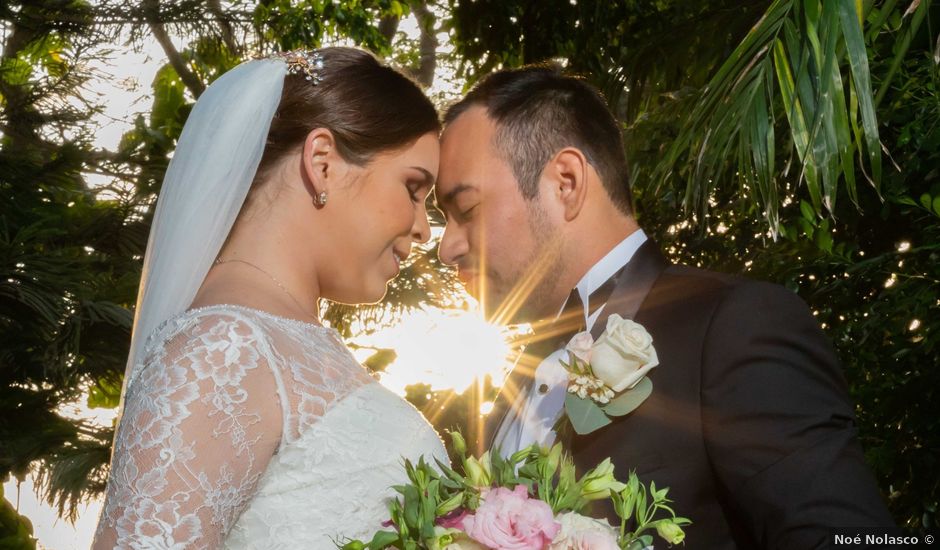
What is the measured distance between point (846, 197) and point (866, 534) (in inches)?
126

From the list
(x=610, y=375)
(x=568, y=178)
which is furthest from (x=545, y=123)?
(x=610, y=375)

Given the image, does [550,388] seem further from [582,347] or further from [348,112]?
[348,112]

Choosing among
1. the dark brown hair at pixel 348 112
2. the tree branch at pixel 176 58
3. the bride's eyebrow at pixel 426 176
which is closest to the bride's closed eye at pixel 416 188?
the bride's eyebrow at pixel 426 176

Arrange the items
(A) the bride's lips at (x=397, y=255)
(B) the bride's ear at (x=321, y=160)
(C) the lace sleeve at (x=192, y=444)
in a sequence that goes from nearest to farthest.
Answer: (C) the lace sleeve at (x=192, y=444)
(B) the bride's ear at (x=321, y=160)
(A) the bride's lips at (x=397, y=255)

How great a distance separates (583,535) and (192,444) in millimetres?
877

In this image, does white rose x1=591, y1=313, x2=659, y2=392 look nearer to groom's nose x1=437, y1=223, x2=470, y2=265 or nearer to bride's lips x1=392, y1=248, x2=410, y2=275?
bride's lips x1=392, y1=248, x2=410, y2=275

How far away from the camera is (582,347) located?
8.04 feet

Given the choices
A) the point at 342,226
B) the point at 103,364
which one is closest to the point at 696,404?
the point at 342,226

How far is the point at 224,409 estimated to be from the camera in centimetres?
219

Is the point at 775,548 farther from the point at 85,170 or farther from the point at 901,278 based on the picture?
the point at 85,170

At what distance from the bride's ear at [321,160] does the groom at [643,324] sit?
0.50 m

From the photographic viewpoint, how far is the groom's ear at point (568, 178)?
2.97 meters

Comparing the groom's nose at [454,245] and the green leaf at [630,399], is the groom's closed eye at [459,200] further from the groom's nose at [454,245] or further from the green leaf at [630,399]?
the green leaf at [630,399]

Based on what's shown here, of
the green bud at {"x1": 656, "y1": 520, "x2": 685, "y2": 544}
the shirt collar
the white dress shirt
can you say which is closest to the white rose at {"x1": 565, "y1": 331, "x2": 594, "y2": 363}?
the white dress shirt
